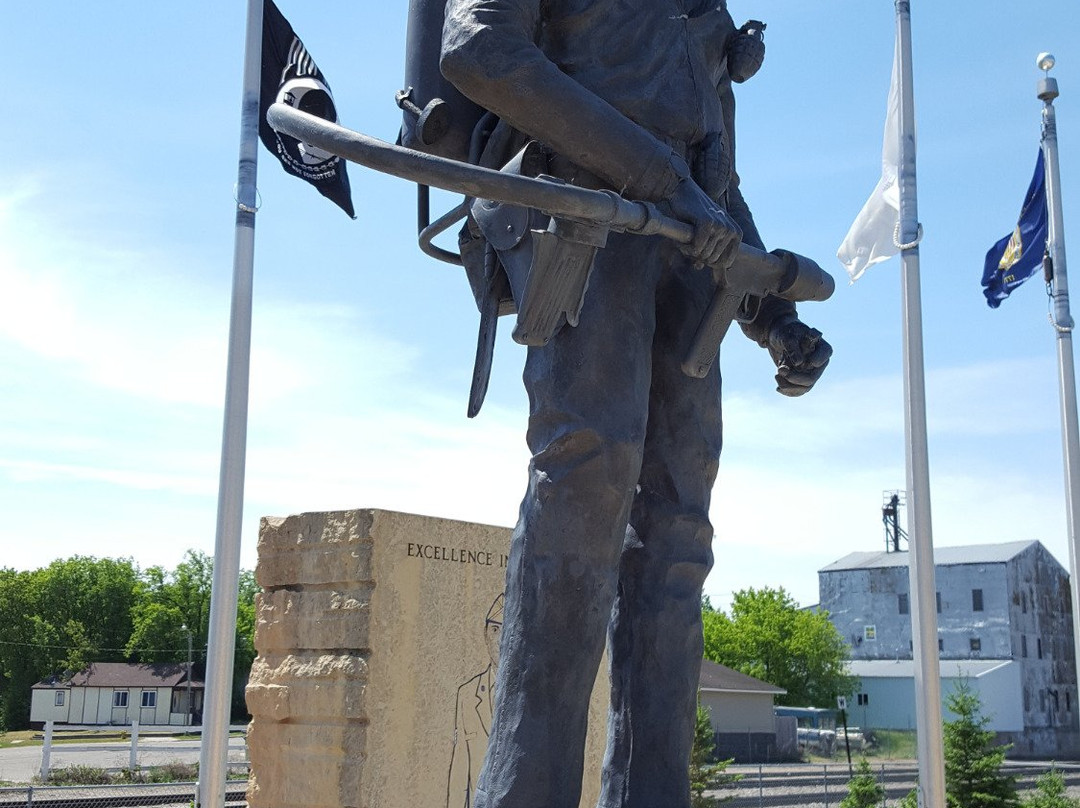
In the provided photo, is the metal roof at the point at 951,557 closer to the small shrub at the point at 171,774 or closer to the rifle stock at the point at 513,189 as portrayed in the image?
the small shrub at the point at 171,774

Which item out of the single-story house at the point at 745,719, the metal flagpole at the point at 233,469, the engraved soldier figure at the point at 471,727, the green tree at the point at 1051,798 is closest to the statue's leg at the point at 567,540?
the engraved soldier figure at the point at 471,727

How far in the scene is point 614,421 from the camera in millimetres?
2578

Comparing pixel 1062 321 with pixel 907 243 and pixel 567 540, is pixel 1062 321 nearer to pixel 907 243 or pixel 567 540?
pixel 907 243

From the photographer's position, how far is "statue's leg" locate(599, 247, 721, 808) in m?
2.68

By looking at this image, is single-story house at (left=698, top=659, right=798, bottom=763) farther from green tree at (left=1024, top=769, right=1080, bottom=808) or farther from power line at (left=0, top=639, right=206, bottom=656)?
power line at (left=0, top=639, right=206, bottom=656)

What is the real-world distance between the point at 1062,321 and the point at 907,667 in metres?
48.1

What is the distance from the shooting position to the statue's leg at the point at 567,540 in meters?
2.43

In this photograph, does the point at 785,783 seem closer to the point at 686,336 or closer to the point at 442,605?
the point at 442,605

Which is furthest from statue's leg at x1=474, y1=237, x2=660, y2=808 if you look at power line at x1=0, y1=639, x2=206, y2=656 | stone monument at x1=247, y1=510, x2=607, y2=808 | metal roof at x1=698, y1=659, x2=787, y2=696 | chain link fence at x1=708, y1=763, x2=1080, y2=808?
power line at x1=0, y1=639, x2=206, y2=656

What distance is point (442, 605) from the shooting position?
6.78 m

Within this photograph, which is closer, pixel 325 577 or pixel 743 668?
pixel 325 577

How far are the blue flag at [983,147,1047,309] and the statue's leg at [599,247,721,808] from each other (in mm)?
13608

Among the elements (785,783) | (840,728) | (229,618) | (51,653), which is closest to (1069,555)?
(229,618)

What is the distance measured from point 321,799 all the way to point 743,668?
6119cm
